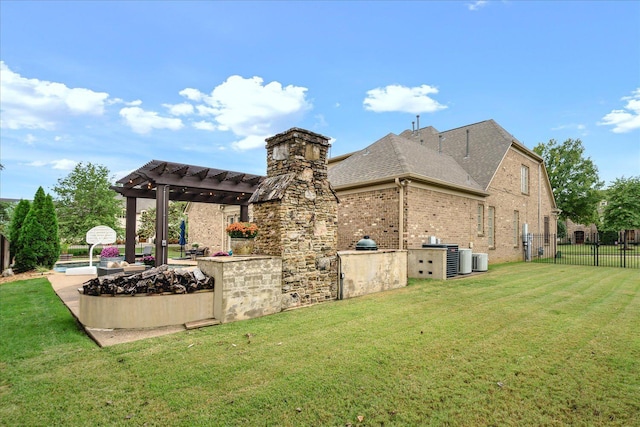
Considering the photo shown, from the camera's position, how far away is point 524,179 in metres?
18.6

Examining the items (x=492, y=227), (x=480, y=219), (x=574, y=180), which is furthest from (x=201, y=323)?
(x=574, y=180)

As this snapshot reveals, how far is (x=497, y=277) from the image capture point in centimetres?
1086

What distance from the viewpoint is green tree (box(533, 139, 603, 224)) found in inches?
1172

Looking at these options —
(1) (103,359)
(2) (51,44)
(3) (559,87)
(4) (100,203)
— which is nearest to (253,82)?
(2) (51,44)

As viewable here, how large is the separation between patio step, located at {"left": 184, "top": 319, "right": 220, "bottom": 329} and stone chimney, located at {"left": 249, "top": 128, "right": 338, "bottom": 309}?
1.42 meters

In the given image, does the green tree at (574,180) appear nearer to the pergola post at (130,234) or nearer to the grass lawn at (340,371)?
the grass lawn at (340,371)

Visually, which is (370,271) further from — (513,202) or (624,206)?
(624,206)

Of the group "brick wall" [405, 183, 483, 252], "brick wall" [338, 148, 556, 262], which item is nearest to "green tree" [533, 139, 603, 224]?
"brick wall" [338, 148, 556, 262]

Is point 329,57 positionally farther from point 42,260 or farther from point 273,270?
point 42,260

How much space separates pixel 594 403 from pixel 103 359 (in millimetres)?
5295

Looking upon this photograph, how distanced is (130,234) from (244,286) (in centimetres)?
923

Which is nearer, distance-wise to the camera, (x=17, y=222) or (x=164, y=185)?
(x=164, y=185)

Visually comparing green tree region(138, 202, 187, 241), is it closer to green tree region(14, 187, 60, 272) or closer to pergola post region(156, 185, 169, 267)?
green tree region(14, 187, 60, 272)

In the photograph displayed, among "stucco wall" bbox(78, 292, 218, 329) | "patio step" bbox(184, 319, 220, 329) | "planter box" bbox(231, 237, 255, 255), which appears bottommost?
"patio step" bbox(184, 319, 220, 329)
